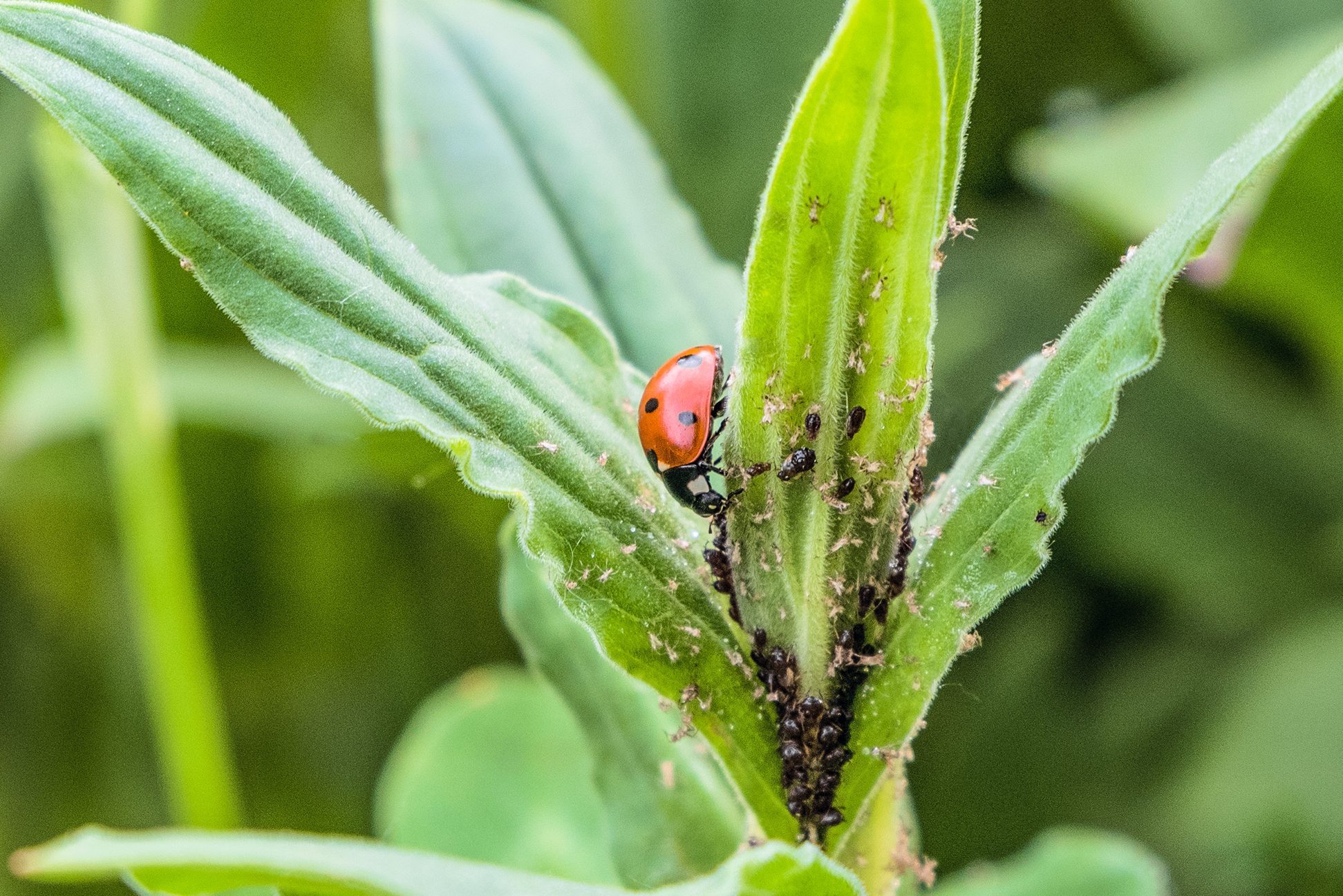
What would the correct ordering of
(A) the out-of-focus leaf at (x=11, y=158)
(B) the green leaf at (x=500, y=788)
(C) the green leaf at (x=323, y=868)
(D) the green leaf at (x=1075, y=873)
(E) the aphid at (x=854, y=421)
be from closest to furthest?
(C) the green leaf at (x=323, y=868), (E) the aphid at (x=854, y=421), (D) the green leaf at (x=1075, y=873), (B) the green leaf at (x=500, y=788), (A) the out-of-focus leaf at (x=11, y=158)

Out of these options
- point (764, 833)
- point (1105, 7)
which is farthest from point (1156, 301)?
point (1105, 7)

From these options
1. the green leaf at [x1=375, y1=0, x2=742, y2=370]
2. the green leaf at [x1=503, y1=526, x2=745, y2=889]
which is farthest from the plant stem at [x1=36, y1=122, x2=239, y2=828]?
the green leaf at [x1=503, y1=526, x2=745, y2=889]

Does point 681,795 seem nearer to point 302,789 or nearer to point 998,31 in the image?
point 302,789

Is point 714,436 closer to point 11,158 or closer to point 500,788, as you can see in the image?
point 500,788

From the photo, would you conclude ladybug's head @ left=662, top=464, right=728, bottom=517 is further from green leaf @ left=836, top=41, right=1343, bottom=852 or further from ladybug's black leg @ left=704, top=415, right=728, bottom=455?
green leaf @ left=836, top=41, right=1343, bottom=852

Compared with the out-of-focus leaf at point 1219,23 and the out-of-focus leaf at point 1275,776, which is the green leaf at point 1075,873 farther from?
the out-of-focus leaf at point 1219,23

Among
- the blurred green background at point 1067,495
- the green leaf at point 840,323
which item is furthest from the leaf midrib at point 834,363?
the blurred green background at point 1067,495
